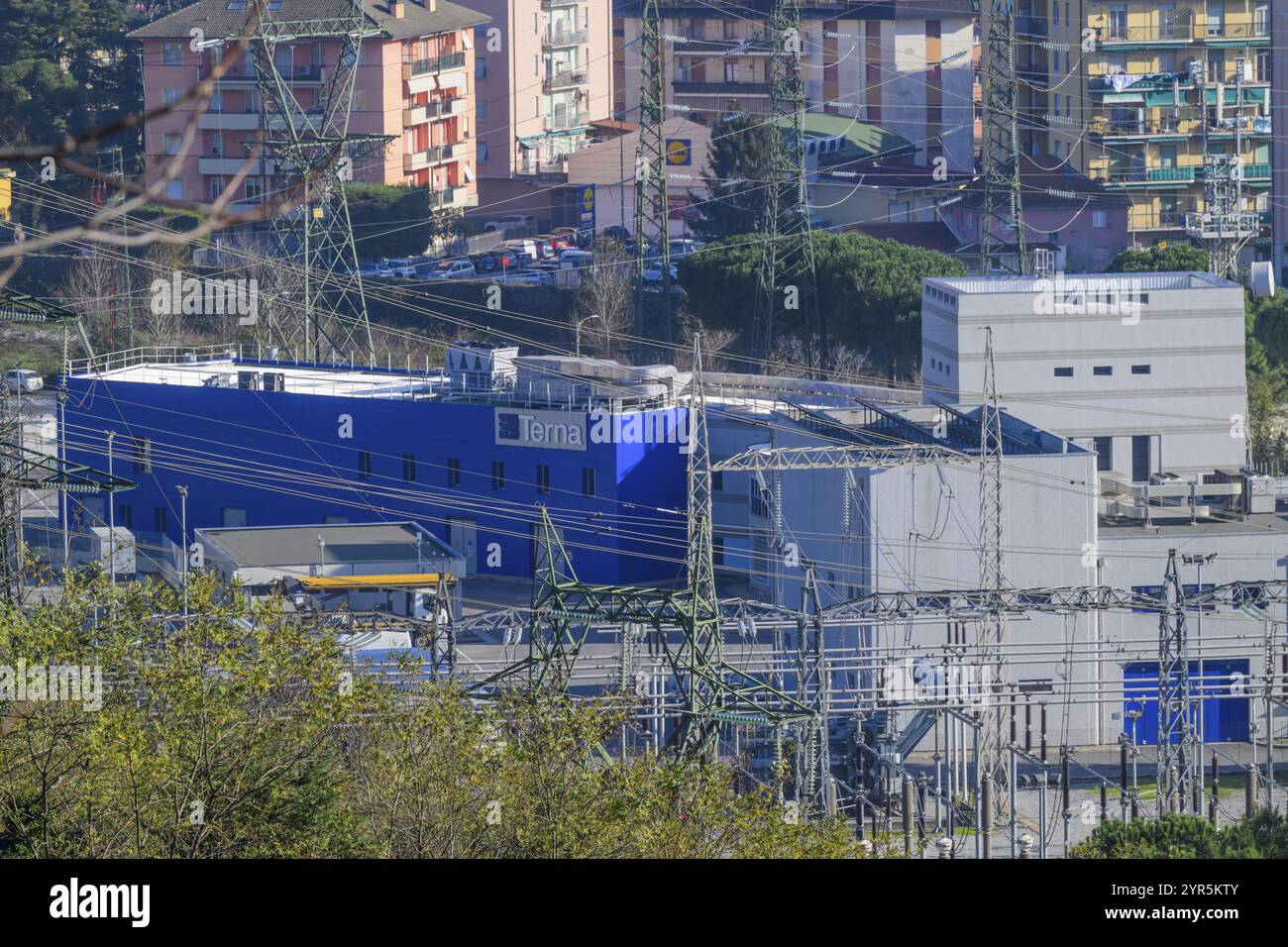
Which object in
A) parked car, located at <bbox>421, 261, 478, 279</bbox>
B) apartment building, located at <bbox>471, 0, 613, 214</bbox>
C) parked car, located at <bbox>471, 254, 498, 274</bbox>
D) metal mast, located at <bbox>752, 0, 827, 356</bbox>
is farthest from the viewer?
apartment building, located at <bbox>471, 0, 613, 214</bbox>

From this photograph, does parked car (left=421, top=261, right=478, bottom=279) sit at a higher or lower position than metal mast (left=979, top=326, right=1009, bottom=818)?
higher

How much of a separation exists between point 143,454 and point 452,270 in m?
17.2

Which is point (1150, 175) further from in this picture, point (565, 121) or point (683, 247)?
point (565, 121)

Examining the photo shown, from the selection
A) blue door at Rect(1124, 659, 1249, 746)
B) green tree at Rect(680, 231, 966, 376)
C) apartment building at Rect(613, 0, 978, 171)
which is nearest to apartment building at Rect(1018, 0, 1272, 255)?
apartment building at Rect(613, 0, 978, 171)

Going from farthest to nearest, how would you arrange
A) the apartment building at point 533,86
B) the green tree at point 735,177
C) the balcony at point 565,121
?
1. the balcony at point 565,121
2. the apartment building at point 533,86
3. the green tree at point 735,177

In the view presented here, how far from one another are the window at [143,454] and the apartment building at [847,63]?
23545 mm

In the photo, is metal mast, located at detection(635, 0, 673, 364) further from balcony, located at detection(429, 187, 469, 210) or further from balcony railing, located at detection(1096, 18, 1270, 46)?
balcony railing, located at detection(1096, 18, 1270, 46)

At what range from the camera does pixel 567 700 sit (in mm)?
13391

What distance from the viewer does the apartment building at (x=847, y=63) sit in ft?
191

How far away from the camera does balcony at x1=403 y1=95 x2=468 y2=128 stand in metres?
55.2

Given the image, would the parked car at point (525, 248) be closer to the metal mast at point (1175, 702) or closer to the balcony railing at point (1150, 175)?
the balcony railing at point (1150, 175)

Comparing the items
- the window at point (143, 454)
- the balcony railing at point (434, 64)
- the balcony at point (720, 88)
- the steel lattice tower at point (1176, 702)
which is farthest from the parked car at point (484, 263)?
the steel lattice tower at point (1176, 702)

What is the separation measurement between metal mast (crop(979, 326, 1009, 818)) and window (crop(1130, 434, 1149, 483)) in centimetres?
789

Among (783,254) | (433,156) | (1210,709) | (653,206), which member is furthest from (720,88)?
(1210,709)
